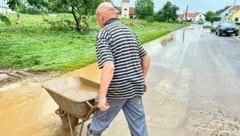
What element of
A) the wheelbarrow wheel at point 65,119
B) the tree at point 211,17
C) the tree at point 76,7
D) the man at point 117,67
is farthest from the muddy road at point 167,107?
the tree at point 211,17

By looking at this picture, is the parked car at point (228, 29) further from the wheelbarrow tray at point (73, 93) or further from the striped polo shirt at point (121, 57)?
the striped polo shirt at point (121, 57)

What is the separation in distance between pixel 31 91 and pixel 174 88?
335cm

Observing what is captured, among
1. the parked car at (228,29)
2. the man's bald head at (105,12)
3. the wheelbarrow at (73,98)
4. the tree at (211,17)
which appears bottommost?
the tree at (211,17)

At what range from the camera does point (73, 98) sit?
4406 mm

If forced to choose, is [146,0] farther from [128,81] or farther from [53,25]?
[128,81]

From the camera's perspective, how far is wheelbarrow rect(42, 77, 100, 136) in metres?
4.03

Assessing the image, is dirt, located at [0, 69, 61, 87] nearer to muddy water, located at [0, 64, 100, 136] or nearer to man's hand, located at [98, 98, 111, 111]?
muddy water, located at [0, 64, 100, 136]

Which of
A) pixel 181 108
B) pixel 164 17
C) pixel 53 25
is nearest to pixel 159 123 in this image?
pixel 181 108

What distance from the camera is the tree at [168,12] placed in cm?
7191

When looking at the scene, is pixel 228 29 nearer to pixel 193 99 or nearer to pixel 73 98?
pixel 193 99

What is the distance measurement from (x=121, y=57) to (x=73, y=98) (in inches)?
49.4

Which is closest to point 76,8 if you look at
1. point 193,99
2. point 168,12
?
point 193,99

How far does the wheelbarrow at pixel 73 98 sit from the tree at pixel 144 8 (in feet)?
211

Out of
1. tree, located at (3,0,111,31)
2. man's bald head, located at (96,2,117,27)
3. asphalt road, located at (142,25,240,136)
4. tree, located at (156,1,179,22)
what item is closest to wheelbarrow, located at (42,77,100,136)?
man's bald head, located at (96,2,117,27)
